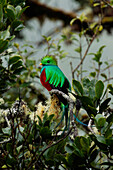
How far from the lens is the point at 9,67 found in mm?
1649

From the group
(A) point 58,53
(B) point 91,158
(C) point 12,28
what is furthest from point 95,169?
(A) point 58,53

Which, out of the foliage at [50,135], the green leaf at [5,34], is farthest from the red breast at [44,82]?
the green leaf at [5,34]

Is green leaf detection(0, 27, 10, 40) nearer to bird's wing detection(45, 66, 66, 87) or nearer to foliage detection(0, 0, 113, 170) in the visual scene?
foliage detection(0, 0, 113, 170)

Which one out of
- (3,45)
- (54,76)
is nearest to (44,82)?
(54,76)

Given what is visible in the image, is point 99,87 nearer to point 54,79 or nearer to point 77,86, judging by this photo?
point 77,86

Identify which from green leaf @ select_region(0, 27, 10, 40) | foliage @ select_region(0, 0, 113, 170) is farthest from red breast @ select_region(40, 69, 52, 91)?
green leaf @ select_region(0, 27, 10, 40)

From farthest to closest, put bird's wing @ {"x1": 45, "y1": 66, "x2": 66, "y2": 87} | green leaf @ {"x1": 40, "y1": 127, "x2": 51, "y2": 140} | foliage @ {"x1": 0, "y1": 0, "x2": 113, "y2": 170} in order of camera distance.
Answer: bird's wing @ {"x1": 45, "y1": 66, "x2": 66, "y2": 87}
green leaf @ {"x1": 40, "y1": 127, "x2": 51, "y2": 140}
foliage @ {"x1": 0, "y1": 0, "x2": 113, "y2": 170}

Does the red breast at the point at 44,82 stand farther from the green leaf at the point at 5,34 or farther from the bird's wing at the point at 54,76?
the green leaf at the point at 5,34

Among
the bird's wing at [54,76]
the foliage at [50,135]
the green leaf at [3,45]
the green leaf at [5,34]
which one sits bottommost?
the foliage at [50,135]

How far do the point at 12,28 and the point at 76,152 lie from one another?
84 cm

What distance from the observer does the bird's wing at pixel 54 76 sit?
53.1 inches

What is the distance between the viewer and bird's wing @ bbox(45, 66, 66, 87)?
1348 millimetres

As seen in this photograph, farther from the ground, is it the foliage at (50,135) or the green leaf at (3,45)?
the green leaf at (3,45)

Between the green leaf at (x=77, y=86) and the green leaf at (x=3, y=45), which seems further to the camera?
the green leaf at (x=3, y=45)
